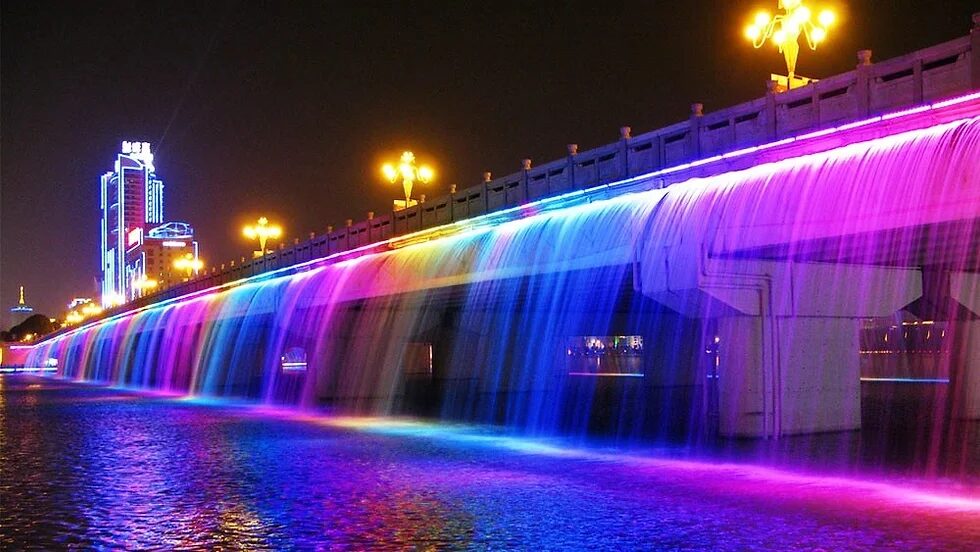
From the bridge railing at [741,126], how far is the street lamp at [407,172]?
258 inches

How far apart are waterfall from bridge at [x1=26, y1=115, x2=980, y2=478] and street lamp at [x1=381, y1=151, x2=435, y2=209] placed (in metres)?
4.28

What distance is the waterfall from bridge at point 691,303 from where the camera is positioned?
18.1 m

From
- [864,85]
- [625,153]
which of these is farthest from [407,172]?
[864,85]

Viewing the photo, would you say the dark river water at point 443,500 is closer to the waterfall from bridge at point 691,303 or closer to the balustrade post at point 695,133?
the waterfall from bridge at point 691,303

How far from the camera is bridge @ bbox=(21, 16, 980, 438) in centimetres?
1740

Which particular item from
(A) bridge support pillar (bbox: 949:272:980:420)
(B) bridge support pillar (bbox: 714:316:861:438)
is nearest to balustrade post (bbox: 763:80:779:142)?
(B) bridge support pillar (bbox: 714:316:861:438)

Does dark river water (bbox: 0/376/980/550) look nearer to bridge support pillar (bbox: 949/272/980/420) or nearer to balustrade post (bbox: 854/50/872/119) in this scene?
balustrade post (bbox: 854/50/872/119)

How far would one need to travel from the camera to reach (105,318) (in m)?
97.2

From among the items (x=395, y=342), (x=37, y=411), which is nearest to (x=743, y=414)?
(x=395, y=342)

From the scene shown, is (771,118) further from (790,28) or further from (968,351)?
(968,351)

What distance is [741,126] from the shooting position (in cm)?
2047

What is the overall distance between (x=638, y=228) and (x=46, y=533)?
46.2 ft

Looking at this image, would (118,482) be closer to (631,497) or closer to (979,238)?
(631,497)

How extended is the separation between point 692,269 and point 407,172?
71.9 ft
